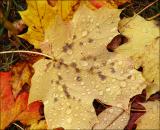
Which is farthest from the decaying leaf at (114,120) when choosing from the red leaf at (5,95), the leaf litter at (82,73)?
the red leaf at (5,95)

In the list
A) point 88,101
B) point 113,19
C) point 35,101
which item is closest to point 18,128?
point 35,101

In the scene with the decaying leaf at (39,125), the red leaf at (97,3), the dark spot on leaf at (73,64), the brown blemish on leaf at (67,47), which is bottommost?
the decaying leaf at (39,125)

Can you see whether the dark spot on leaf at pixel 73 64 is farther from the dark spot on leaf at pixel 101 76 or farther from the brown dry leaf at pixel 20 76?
the brown dry leaf at pixel 20 76

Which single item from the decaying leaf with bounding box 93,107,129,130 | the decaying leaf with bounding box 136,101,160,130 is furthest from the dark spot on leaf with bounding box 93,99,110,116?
the decaying leaf with bounding box 136,101,160,130

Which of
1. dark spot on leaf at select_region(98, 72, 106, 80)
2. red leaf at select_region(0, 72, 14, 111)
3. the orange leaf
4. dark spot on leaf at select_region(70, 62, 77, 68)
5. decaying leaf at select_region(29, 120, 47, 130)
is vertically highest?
dark spot on leaf at select_region(70, 62, 77, 68)

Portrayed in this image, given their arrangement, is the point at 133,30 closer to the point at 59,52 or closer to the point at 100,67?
the point at 100,67

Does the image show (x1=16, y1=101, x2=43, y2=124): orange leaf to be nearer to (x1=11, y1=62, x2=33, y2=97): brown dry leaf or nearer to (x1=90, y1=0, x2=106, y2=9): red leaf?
(x1=11, y1=62, x2=33, y2=97): brown dry leaf
